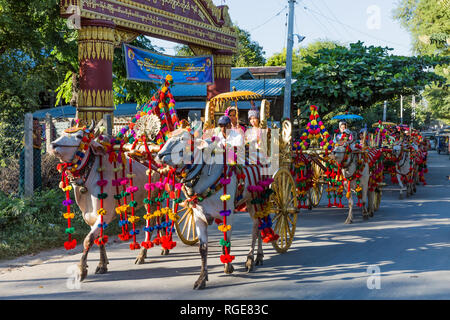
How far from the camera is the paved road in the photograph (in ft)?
17.4

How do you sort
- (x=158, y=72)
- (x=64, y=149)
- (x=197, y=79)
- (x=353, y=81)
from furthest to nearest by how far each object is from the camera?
1. (x=353, y=81)
2. (x=197, y=79)
3. (x=158, y=72)
4. (x=64, y=149)

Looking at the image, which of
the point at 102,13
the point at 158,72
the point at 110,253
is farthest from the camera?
the point at 158,72

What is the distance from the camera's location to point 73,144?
540 centimetres

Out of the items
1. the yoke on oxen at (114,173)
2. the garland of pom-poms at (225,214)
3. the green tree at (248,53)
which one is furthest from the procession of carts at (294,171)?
the green tree at (248,53)

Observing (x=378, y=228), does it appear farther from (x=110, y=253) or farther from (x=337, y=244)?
(x=110, y=253)

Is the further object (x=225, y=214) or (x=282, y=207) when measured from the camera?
(x=282, y=207)

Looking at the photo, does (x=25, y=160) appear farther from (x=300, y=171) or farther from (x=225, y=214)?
(x=300, y=171)

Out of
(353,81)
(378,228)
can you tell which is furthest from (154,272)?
(353,81)

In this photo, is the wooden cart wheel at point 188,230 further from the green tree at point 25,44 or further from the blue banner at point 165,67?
the green tree at point 25,44

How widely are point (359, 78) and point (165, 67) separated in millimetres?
8459

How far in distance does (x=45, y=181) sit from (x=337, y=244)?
636 cm

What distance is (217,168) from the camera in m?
5.65

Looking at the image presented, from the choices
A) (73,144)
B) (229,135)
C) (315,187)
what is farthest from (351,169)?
(73,144)

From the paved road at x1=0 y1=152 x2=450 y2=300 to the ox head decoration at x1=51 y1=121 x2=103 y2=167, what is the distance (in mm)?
1559
